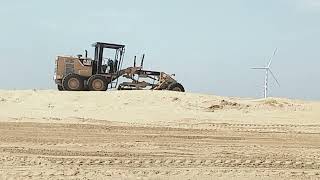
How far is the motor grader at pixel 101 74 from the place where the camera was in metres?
26.8

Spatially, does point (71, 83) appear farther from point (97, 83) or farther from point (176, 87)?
point (176, 87)

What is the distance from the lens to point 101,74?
89.4ft

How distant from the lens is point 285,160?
33.3 ft

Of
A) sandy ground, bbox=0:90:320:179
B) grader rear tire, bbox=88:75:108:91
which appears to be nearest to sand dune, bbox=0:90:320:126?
sandy ground, bbox=0:90:320:179

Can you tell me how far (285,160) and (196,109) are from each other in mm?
9024

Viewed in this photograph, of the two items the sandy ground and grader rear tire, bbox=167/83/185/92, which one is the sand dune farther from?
grader rear tire, bbox=167/83/185/92

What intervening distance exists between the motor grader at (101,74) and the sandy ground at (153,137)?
16.4 ft

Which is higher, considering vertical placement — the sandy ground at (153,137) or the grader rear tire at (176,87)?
the grader rear tire at (176,87)

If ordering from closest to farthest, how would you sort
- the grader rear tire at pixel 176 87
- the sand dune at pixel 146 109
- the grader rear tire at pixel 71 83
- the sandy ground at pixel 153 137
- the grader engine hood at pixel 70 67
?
the sandy ground at pixel 153 137 → the sand dune at pixel 146 109 → the grader rear tire at pixel 71 83 → the grader rear tire at pixel 176 87 → the grader engine hood at pixel 70 67

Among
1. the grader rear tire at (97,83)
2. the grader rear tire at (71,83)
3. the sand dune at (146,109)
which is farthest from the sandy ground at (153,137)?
the grader rear tire at (71,83)

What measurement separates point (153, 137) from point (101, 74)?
14833 millimetres

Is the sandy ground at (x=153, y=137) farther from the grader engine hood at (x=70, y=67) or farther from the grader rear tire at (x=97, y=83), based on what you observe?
the grader engine hood at (x=70, y=67)

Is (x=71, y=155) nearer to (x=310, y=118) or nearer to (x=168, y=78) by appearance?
(x=310, y=118)

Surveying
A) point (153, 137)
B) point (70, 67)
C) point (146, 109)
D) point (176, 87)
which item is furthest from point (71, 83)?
point (153, 137)
